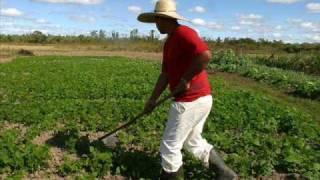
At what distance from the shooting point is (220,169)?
6496mm

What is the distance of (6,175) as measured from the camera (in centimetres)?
704

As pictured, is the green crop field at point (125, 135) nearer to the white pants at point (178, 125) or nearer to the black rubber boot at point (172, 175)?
the black rubber boot at point (172, 175)

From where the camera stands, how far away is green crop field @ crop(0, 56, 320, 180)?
7.17 meters

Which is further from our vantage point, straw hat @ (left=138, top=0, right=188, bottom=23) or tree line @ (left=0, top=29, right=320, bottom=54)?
tree line @ (left=0, top=29, right=320, bottom=54)

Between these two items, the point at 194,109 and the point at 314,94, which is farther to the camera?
the point at 314,94

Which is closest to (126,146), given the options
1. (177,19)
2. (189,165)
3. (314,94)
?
(189,165)

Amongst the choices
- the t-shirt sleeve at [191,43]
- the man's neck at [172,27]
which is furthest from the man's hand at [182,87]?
the man's neck at [172,27]

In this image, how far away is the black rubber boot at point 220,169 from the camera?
21.3 feet

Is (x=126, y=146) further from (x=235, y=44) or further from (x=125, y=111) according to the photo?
(x=235, y=44)

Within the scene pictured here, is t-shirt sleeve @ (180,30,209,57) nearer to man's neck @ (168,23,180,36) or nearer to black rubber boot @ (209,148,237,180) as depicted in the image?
man's neck @ (168,23,180,36)

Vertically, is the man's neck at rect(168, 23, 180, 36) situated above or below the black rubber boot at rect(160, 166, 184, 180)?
above

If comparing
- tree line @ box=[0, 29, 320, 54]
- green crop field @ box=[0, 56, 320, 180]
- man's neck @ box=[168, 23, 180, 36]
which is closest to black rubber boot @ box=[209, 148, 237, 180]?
green crop field @ box=[0, 56, 320, 180]

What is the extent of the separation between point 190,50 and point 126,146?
291cm

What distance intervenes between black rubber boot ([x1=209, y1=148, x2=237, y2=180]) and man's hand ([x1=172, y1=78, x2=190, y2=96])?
0.92 m
